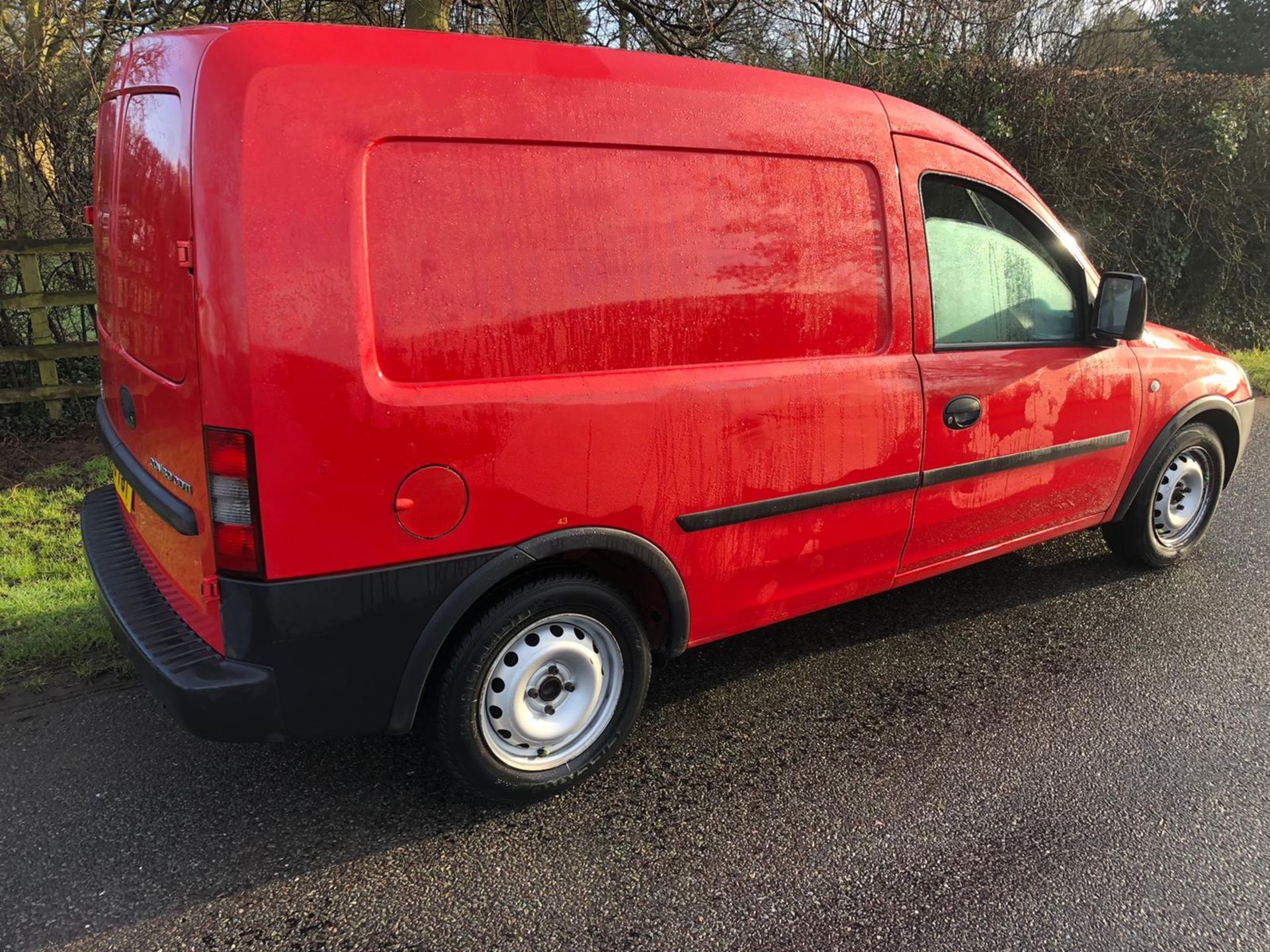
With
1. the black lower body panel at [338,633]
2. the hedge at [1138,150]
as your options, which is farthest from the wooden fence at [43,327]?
the hedge at [1138,150]

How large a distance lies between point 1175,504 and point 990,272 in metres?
1.88

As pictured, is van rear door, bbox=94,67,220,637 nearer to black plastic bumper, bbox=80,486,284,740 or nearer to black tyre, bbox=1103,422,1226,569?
black plastic bumper, bbox=80,486,284,740

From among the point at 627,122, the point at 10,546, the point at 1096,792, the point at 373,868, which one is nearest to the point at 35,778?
the point at 373,868

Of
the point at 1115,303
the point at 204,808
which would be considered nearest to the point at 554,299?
the point at 204,808

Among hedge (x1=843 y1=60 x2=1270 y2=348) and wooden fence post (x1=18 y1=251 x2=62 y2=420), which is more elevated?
hedge (x1=843 y1=60 x2=1270 y2=348)

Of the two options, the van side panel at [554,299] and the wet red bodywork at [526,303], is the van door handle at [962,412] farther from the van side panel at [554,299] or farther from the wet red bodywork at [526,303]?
the van side panel at [554,299]

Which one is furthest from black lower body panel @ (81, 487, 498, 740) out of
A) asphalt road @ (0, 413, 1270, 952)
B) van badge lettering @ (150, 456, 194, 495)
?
asphalt road @ (0, 413, 1270, 952)

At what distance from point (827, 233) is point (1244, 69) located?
23.6 m

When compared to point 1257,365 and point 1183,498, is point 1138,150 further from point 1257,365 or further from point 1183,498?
point 1183,498

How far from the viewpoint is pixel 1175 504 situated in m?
4.37

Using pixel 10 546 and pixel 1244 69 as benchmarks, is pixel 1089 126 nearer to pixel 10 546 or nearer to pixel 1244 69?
pixel 10 546

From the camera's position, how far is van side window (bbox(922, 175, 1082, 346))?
10.3 feet

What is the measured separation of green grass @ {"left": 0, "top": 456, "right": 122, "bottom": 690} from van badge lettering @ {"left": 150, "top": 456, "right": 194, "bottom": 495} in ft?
4.22

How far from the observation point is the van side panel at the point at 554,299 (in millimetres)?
2041
